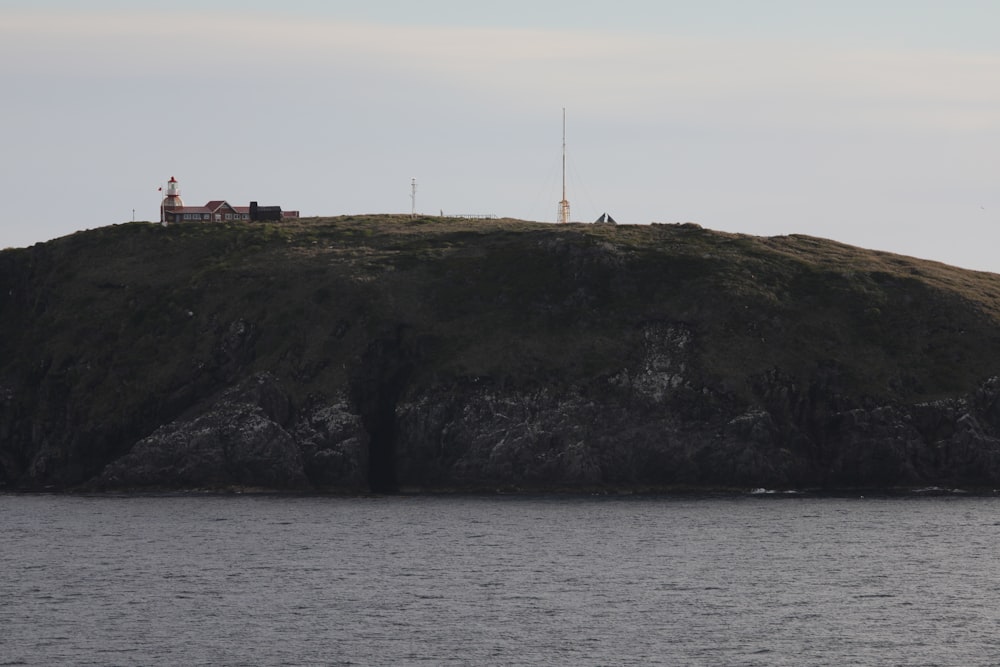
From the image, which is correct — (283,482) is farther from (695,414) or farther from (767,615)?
(767,615)

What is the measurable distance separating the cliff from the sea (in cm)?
680

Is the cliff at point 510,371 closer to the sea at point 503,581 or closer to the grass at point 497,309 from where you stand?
the grass at point 497,309

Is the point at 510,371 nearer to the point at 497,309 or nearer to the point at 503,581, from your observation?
the point at 497,309

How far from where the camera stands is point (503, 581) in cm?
9112

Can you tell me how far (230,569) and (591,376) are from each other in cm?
5687

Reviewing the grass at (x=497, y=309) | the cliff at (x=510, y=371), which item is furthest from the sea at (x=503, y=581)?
the grass at (x=497, y=309)

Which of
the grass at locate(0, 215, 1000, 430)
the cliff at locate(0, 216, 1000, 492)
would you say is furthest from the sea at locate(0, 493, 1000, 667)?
the grass at locate(0, 215, 1000, 430)

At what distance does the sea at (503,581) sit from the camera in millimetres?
71000

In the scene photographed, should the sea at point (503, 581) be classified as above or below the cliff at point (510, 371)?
below

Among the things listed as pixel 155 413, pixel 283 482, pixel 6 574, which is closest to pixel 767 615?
pixel 6 574

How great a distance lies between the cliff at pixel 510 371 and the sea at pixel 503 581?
680cm

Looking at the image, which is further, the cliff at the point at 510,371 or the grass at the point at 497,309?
the grass at the point at 497,309

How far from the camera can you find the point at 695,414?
14175cm

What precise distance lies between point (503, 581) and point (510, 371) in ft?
183
